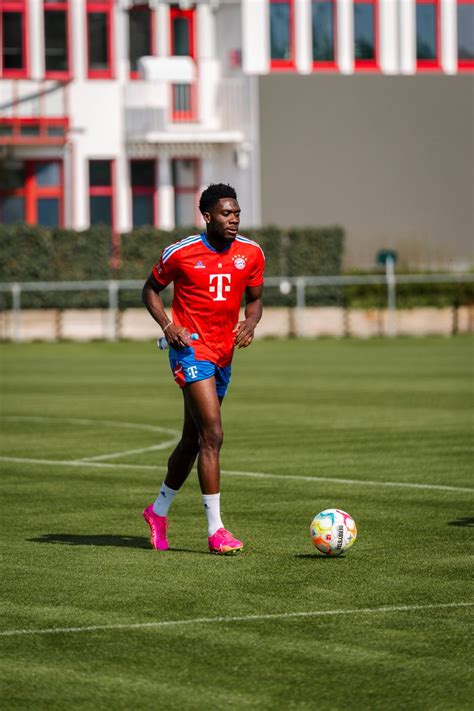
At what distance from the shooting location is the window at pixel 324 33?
5325 centimetres

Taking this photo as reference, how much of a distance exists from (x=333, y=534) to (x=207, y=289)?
173 centimetres

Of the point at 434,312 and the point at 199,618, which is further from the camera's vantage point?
the point at 434,312

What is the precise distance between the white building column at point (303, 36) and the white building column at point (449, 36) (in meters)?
4.67

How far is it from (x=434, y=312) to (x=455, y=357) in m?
9.72

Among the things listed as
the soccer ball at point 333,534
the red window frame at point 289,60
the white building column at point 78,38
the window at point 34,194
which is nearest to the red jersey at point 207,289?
the soccer ball at point 333,534

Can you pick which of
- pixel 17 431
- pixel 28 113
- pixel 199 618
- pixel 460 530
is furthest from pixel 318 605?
pixel 28 113

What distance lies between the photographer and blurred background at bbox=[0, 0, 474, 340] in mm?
50406

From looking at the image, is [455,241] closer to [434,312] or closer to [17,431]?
[434,312]

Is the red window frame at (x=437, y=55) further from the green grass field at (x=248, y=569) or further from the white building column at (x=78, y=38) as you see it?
the green grass field at (x=248, y=569)

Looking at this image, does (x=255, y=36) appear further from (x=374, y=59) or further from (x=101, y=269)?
(x=101, y=269)

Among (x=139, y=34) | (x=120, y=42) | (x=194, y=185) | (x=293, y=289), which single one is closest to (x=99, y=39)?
(x=120, y=42)

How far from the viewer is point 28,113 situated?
49844 millimetres

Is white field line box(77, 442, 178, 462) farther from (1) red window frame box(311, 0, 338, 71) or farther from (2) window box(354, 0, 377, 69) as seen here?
(2) window box(354, 0, 377, 69)

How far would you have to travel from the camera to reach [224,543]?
10156mm
